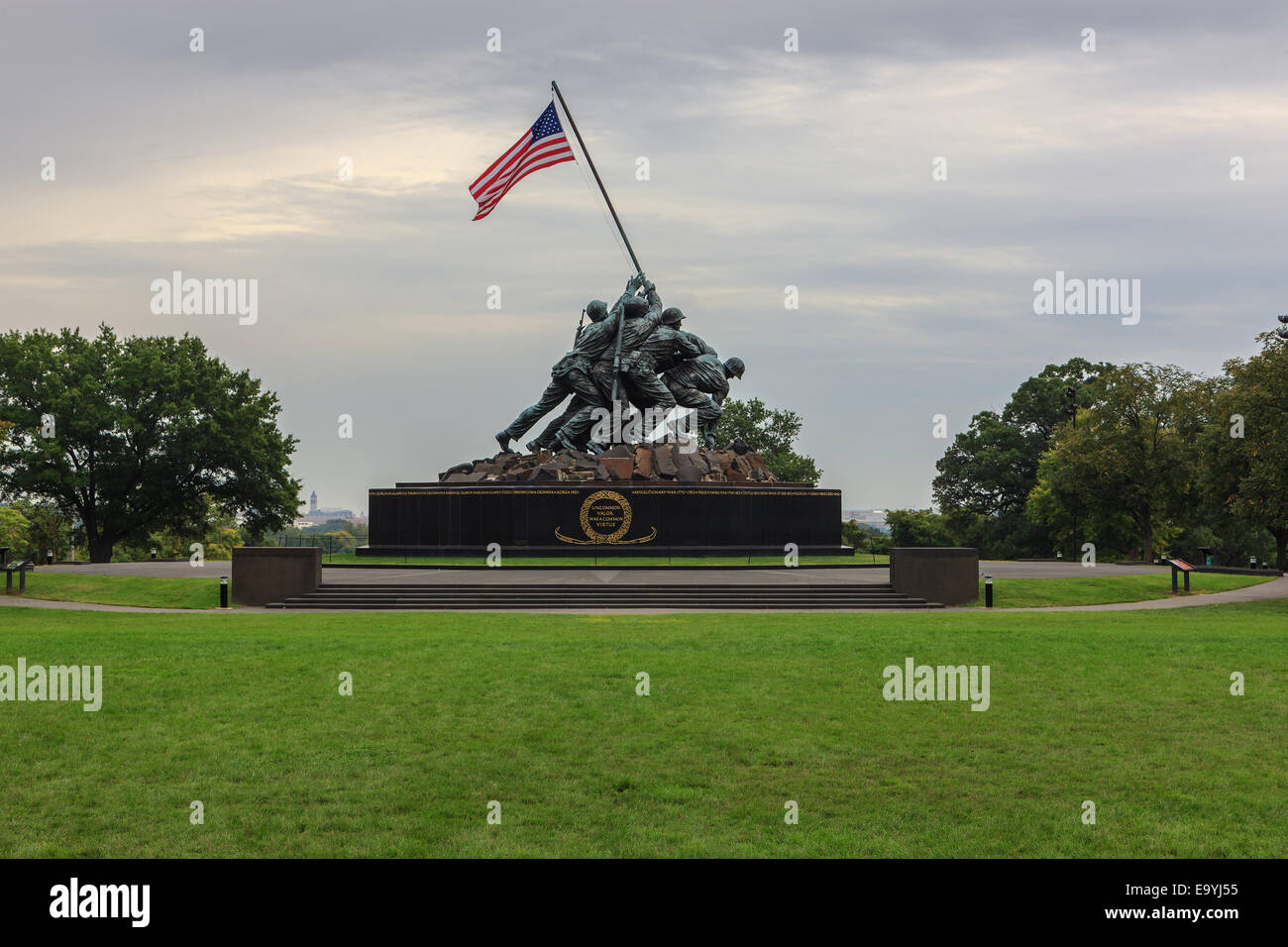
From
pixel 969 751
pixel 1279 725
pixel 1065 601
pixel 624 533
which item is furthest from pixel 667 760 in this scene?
pixel 624 533

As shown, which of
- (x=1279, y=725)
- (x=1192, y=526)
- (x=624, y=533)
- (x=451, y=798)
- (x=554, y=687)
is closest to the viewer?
(x=451, y=798)

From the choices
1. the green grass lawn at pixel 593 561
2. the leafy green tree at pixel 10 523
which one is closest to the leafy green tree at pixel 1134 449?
the green grass lawn at pixel 593 561

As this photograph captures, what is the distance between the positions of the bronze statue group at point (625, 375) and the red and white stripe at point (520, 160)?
10521 mm

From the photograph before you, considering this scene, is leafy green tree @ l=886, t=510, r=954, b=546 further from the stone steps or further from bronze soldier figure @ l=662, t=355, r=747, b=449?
the stone steps

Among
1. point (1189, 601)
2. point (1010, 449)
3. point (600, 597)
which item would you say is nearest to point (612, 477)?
point (600, 597)

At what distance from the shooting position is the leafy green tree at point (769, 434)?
72875mm

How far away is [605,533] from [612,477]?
100 inches

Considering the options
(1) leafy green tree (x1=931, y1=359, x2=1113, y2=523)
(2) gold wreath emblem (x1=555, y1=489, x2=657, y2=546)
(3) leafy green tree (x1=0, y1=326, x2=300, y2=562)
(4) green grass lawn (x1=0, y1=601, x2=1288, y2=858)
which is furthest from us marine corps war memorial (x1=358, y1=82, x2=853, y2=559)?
(1) leafy green tree (x1=931, y1=359, x2=1113, y2=523)

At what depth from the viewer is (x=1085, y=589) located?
96.0 feet

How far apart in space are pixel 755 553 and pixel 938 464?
3888 cm

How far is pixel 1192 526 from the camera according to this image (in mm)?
63031

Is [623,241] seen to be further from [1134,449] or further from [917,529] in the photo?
[917,529]

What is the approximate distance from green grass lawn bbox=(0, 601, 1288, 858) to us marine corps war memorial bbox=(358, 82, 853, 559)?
2077 centimetres

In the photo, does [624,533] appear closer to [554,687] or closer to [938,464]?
[554,687]
